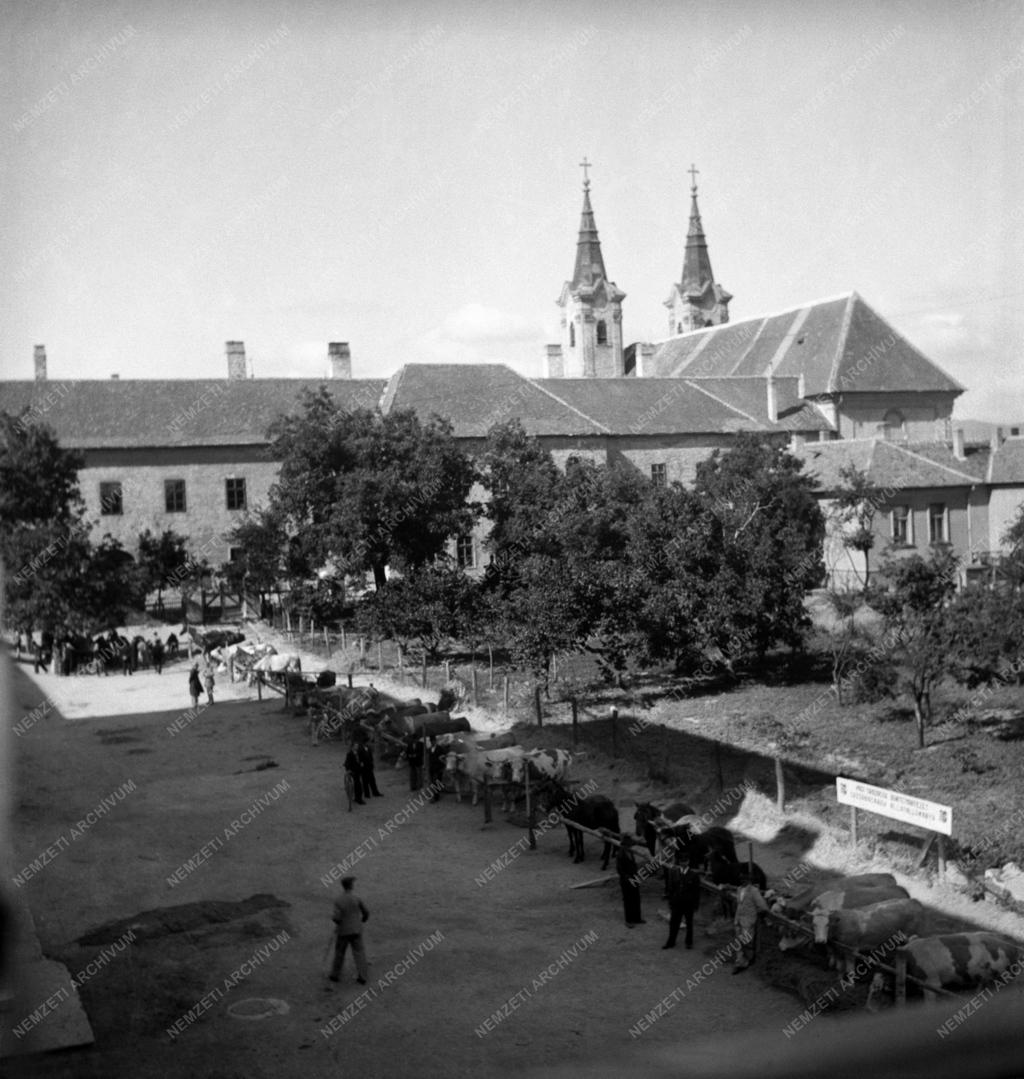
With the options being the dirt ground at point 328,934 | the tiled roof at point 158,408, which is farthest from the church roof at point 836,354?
the dirt ground at point 328,934

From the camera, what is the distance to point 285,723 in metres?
25.2

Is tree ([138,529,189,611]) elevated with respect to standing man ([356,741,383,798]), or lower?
elevated

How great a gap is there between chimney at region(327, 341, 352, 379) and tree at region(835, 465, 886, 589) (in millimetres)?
22784

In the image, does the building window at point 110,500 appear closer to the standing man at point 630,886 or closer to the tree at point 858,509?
the tree at point 858,509

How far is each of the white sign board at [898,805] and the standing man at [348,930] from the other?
617 cm

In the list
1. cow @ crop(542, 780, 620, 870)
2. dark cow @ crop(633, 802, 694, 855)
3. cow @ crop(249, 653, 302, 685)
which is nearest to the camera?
dark cow @ crop(633, 802, 694, 855)

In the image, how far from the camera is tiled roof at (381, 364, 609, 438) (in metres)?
48.6

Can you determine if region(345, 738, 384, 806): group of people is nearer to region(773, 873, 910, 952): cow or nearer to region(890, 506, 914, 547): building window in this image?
region(773, 873, 910, 952): cow

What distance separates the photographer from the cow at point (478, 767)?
17.7 meters

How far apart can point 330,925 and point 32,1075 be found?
4354mm

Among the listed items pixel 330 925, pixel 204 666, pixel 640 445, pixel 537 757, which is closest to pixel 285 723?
pixel 204 666

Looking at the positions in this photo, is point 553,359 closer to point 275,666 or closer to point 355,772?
point 275,666

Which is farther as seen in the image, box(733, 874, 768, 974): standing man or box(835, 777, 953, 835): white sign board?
box(835, 777, 953, 835): white sign board

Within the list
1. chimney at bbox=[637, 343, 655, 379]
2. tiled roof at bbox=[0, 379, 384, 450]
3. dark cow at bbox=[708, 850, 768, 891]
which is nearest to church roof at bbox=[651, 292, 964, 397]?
Answer: chimney at bbox=[637, 343, 655, 379]
